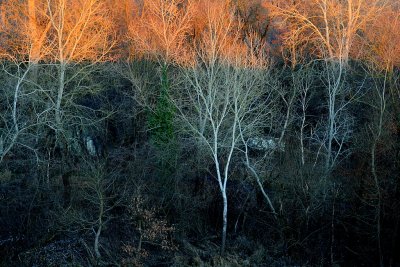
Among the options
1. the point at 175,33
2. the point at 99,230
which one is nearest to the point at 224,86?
the point at 175,33

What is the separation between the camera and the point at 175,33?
2589 cm

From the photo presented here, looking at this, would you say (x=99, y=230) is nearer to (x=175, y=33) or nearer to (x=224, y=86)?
(x=224, y=86)

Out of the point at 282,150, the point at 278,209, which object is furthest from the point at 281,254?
the point at 282,150

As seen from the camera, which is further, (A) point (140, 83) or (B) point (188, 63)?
(A) point (140, 83)

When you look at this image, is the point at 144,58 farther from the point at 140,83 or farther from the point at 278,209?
the point at 278,209

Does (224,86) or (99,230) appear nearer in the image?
(99,230)

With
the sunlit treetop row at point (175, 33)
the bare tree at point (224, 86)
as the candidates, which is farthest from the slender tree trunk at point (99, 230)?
the sunlit treetop row at point (175, 33)

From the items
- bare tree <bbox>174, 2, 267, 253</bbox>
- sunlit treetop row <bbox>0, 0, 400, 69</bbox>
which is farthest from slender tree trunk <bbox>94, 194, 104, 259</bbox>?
sunlit treetop row <bbox>0, 0, 400, 69</bbox>

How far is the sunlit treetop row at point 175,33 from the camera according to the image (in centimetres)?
2156

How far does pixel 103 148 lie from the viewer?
2636cm

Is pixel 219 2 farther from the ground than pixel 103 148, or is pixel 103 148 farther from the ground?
pixel 219 2

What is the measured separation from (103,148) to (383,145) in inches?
615

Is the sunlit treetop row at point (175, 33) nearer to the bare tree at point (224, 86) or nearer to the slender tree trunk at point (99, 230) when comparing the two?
the bare tree at point (224, 86)

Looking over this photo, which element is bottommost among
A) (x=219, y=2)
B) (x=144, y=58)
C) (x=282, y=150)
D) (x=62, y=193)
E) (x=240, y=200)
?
(x=62, y=193)
